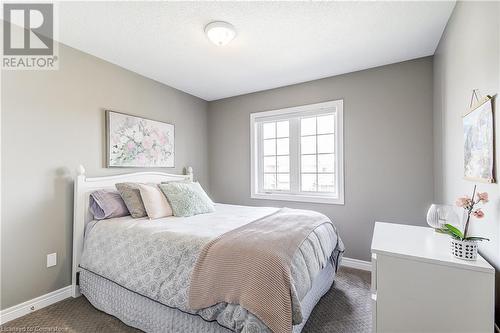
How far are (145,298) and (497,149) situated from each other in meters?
2.33

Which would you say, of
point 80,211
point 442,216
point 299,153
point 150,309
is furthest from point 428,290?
point 80,211

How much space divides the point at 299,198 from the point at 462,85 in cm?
207

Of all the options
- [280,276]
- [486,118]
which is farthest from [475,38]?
[280,276]

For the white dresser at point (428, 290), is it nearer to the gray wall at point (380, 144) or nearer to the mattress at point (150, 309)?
the mattress at point (150, 309)

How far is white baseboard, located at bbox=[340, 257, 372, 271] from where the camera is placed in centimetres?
285

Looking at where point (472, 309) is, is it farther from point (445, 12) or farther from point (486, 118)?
point (445, 12)

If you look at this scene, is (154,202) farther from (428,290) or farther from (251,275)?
(428,290)

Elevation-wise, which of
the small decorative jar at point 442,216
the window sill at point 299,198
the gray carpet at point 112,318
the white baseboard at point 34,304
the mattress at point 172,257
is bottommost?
the gray carpet at point 112,318

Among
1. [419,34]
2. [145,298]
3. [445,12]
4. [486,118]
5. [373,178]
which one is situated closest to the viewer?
[486,118]

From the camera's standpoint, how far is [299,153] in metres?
3.39

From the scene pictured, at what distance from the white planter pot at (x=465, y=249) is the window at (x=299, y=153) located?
1.77 metres

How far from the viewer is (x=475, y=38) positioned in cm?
145

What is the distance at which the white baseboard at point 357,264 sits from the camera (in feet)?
9.36

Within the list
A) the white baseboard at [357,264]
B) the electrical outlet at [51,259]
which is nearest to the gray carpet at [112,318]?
the electrical outlet at [51,259]
